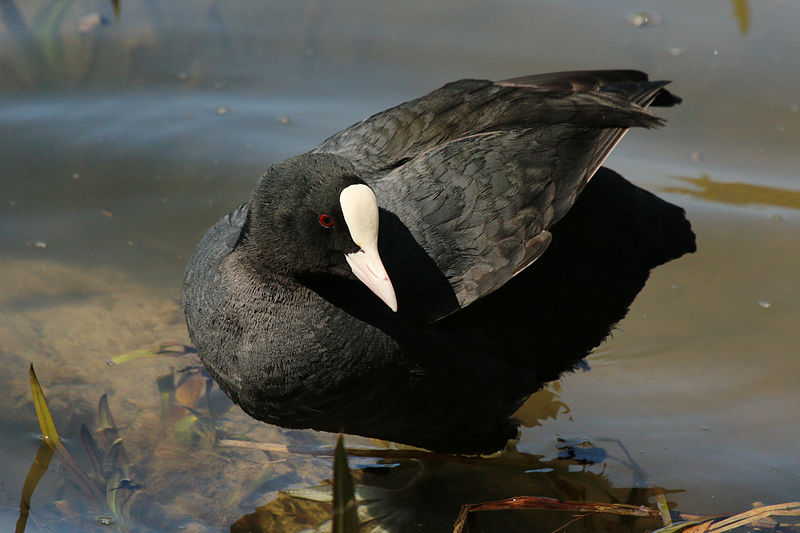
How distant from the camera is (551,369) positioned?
11.6 feet

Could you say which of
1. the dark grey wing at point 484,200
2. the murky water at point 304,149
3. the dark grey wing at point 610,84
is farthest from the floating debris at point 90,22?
the dark grey wing at point 484,200

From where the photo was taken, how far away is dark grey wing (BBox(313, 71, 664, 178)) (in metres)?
3.26

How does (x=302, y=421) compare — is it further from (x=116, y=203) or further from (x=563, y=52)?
(x=563, y=52)

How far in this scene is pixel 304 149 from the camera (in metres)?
5.05

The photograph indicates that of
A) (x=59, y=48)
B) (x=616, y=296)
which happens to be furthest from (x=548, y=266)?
(x=59, y=48)

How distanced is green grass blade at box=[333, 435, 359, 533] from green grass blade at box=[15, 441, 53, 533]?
4.97 ft

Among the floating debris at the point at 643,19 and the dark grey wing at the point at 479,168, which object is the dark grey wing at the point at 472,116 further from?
the floating debris at the point at 643,19

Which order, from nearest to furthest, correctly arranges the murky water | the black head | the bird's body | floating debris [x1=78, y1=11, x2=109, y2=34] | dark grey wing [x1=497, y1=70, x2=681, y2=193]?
the black head, the bird's body, dark grey wing [x1=497, y1=70, x2=681, y2=193], the murky water, floating debris [x1=78, y1=11, x2=109, y2=34]

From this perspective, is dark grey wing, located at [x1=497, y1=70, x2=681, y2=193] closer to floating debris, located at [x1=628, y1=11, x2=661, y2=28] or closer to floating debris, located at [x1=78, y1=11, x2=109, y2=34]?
floating debris, located at [x1=628, y1=11, x2=661, y2=28]

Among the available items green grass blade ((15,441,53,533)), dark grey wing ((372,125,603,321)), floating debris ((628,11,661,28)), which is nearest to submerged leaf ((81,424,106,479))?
green grass blade ((15,441,53,533))

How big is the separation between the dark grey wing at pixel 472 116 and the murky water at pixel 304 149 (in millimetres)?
1309

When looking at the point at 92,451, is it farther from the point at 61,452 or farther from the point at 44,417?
the point at 44,417

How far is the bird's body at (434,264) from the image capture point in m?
2.89

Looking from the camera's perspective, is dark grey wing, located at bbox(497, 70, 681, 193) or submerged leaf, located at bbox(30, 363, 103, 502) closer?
submerged leaf, located at bbox(30, 363, 103, 502)
